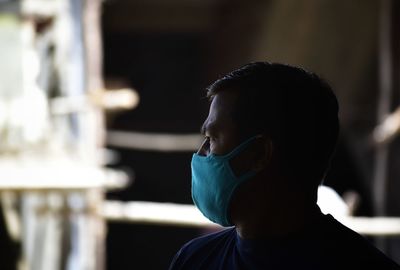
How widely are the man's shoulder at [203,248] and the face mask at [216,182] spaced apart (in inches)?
2.0

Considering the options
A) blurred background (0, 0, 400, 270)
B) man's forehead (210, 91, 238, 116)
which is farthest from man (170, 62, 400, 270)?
blurred background (0, 0, 400, 270)

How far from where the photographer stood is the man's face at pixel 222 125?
1958 mm

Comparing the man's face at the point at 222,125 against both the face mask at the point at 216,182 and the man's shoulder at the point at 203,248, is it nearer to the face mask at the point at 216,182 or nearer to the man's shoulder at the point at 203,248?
the face mask at the point at 216,182

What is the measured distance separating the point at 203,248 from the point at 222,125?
363 millimetres

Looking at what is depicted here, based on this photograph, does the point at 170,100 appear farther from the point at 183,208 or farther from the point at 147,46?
the point at 183,208

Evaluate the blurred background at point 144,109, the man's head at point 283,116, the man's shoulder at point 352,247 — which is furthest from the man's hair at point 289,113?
the blurred background at point 144,109

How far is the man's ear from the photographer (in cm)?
195

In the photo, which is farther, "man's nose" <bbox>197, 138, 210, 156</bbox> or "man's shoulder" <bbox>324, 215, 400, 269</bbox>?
"man's nose" <bbox>197, 138, 210, 156</bbox>

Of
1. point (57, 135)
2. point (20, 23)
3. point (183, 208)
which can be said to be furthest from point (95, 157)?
point (20, 23)

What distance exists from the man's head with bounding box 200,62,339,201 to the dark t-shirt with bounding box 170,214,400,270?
131 mm

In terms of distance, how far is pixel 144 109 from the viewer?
35.1 feet

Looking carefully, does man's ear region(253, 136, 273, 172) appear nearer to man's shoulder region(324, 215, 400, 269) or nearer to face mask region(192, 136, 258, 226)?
face mask region(192, 136, 258, 226)

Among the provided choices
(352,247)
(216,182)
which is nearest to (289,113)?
(216,182)

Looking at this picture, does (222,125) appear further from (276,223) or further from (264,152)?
(276,223)
